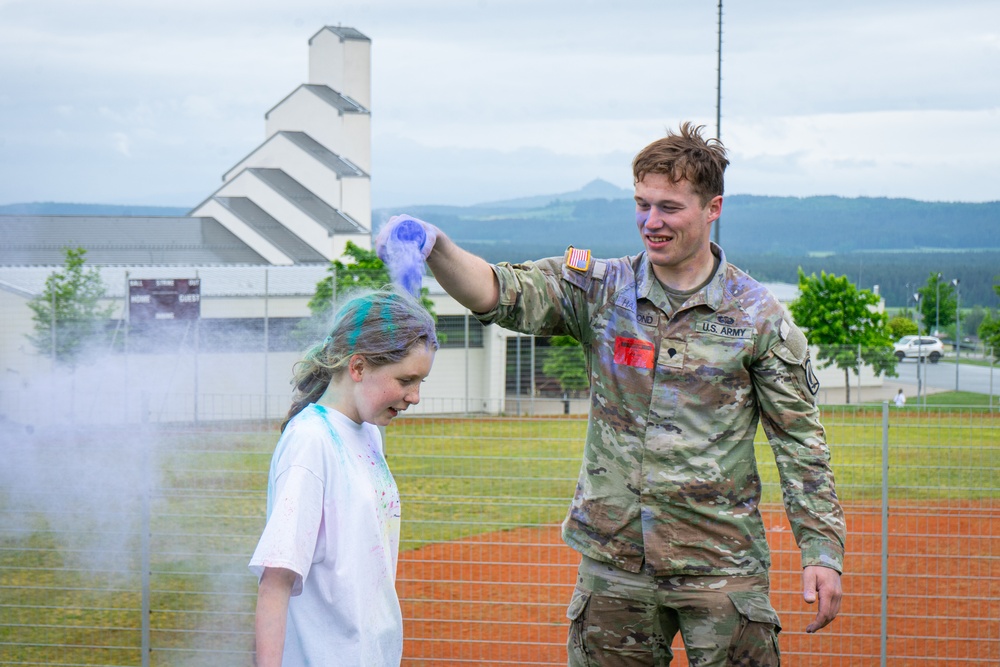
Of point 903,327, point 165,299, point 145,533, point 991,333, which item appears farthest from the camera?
point 903,327

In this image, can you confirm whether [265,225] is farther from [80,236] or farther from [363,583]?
[363,583]

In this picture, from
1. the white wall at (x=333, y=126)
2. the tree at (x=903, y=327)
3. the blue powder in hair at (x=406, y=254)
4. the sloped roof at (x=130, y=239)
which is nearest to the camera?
the blue powder in hair at (x=406, y=254)

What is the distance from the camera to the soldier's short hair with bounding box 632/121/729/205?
3.30 m

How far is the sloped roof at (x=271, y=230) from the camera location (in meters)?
37.7

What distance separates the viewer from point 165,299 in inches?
901

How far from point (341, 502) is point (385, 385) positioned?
11.6 inches

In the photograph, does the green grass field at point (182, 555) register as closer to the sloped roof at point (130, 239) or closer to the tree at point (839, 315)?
the tree at point (839, 315)

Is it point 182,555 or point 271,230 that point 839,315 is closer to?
point 271,230

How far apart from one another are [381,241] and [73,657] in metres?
5.28

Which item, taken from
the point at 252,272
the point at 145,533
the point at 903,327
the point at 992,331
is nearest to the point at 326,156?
the point at 252,272

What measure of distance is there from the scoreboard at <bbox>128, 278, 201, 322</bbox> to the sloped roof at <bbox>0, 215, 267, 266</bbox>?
11384 mm

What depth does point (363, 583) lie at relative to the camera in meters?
2.50

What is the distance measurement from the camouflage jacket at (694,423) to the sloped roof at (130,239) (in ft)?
106

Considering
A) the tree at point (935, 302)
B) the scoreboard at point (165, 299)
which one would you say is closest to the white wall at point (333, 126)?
the scoreboard at point (165, 299)
